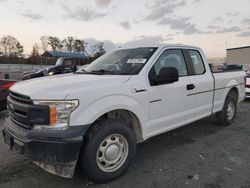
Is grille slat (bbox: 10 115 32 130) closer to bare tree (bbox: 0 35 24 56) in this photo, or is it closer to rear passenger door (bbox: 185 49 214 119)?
rear passenger door (bbox: 185 49 214 119)

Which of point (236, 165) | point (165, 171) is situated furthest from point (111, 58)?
point (236, 165)

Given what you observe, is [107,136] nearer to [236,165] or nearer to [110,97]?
[110,97]

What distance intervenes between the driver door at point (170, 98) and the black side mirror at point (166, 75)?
8cm

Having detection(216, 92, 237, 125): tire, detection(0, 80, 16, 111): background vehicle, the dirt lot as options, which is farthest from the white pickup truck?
detection(0, 80, 16, 111): background vehicle

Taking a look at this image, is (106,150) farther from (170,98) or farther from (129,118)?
(170,98)

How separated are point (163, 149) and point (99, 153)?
168 centimetres

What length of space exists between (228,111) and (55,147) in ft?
15.4

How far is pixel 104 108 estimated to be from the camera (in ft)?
10.2

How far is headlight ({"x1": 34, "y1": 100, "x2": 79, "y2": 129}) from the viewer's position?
2.81 meters

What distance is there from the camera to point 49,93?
286 cm

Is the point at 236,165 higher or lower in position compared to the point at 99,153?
lower

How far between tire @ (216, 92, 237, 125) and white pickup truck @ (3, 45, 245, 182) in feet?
4.51

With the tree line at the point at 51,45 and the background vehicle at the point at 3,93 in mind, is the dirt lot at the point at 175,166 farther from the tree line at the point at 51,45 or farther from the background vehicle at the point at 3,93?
the tree line at the point at 51,45

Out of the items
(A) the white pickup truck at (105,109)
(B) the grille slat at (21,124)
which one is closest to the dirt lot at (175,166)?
(A) the white pickup truck at (105,109)
